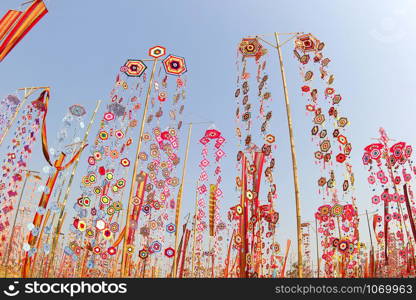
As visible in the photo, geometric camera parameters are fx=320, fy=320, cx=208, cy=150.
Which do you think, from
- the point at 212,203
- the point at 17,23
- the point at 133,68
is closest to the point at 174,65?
the point at 133,68

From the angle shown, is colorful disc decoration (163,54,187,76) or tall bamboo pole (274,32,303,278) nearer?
tall bamboo pole (274,32,303,278)

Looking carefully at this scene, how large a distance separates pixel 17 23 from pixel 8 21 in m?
0.18

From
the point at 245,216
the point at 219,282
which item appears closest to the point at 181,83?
the point at 245,216

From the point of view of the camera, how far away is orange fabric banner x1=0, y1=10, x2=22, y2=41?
20.1ft

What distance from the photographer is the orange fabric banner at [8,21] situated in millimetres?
6121

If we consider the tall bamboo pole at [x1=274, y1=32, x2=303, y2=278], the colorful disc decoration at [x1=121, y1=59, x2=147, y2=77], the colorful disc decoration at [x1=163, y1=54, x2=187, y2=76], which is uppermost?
the colorful disc decoration at [x1=163, y1=54, x2=187, y2=76]

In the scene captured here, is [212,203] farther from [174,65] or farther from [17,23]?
[17,23]

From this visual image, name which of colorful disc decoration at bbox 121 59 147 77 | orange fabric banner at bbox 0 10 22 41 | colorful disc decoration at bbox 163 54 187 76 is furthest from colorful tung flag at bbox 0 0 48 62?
colorful disc decoration at bbox 163 54 187 76

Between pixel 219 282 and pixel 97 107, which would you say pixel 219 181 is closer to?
pixel 97 107

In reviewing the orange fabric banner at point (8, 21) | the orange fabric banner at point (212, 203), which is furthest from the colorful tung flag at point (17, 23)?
the orange fabric banner at point (212, 203)

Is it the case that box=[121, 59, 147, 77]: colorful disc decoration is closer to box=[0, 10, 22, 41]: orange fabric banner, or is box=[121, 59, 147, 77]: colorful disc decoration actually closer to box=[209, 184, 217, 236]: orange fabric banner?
box=[0, 10, 22, 41]: orange fabric banner

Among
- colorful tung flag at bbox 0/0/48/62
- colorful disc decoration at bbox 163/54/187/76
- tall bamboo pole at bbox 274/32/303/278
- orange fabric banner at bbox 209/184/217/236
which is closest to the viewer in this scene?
colorful tung flag at bbox 0/0/48/62

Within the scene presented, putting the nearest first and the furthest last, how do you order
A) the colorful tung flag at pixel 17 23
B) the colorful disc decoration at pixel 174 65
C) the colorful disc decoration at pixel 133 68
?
1. the colorful tung flag at pixel 17 23
2. the colorful disc decoration at pixel 133 68
3. the colorful disc decoration at pixel 174 65

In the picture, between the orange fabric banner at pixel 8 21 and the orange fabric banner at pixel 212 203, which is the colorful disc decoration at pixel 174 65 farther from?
the orange fabric banner at pixel 212 203
